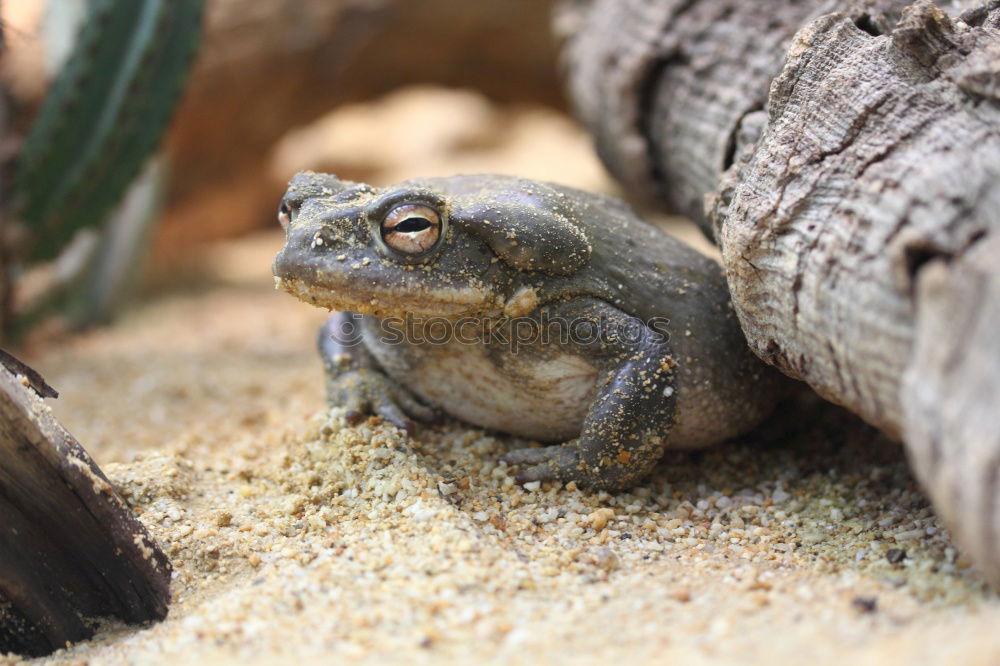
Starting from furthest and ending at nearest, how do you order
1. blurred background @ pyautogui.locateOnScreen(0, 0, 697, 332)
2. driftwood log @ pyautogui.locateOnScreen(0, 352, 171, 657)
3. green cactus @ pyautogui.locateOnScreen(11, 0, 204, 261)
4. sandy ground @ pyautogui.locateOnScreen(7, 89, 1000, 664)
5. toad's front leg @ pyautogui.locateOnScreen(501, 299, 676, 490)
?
blurred background @ pyautogui.locateOnScreen(0, 0, 697, 332)
green cactus @ pyautogui.locateOnScreen(11, 0, 204, 261)
toad's front leg @ pyautogui.locateOnScreen(501, 299, 676, 490)
driftwood log @ pyautogui.locateOnScreen(0, 352, 171, 657)
sandy ground @ pyautogui.locateOnScreen(7, 89, 1000, 664)

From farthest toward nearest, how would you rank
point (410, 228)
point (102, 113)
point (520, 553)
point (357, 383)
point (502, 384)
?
point (102, 113) → point (357, 383) → point (502, 384) → point (410, 228) → point (520, 553)

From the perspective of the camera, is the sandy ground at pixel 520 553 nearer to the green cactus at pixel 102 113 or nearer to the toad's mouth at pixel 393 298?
the toad's mouth at pixel 393 298

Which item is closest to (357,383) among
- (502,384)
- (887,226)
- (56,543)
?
(502,384)

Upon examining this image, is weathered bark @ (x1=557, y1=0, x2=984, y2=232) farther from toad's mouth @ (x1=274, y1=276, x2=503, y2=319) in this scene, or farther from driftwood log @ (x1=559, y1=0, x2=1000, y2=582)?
toad's mouth @ (x1=274, y1=276, x2=503, y2=319)

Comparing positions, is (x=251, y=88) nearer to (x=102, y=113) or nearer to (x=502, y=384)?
(x=102, y=113)

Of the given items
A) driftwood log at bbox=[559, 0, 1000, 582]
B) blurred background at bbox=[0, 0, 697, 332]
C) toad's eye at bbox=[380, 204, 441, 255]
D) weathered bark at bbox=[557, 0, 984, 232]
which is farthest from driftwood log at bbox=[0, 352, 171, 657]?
blurred background at bbox=[0, 0, 697, 332]

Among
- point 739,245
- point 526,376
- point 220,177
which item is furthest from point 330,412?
point 220,177

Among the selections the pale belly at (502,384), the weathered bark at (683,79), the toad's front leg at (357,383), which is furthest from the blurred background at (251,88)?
the pale belly at (502,384)
